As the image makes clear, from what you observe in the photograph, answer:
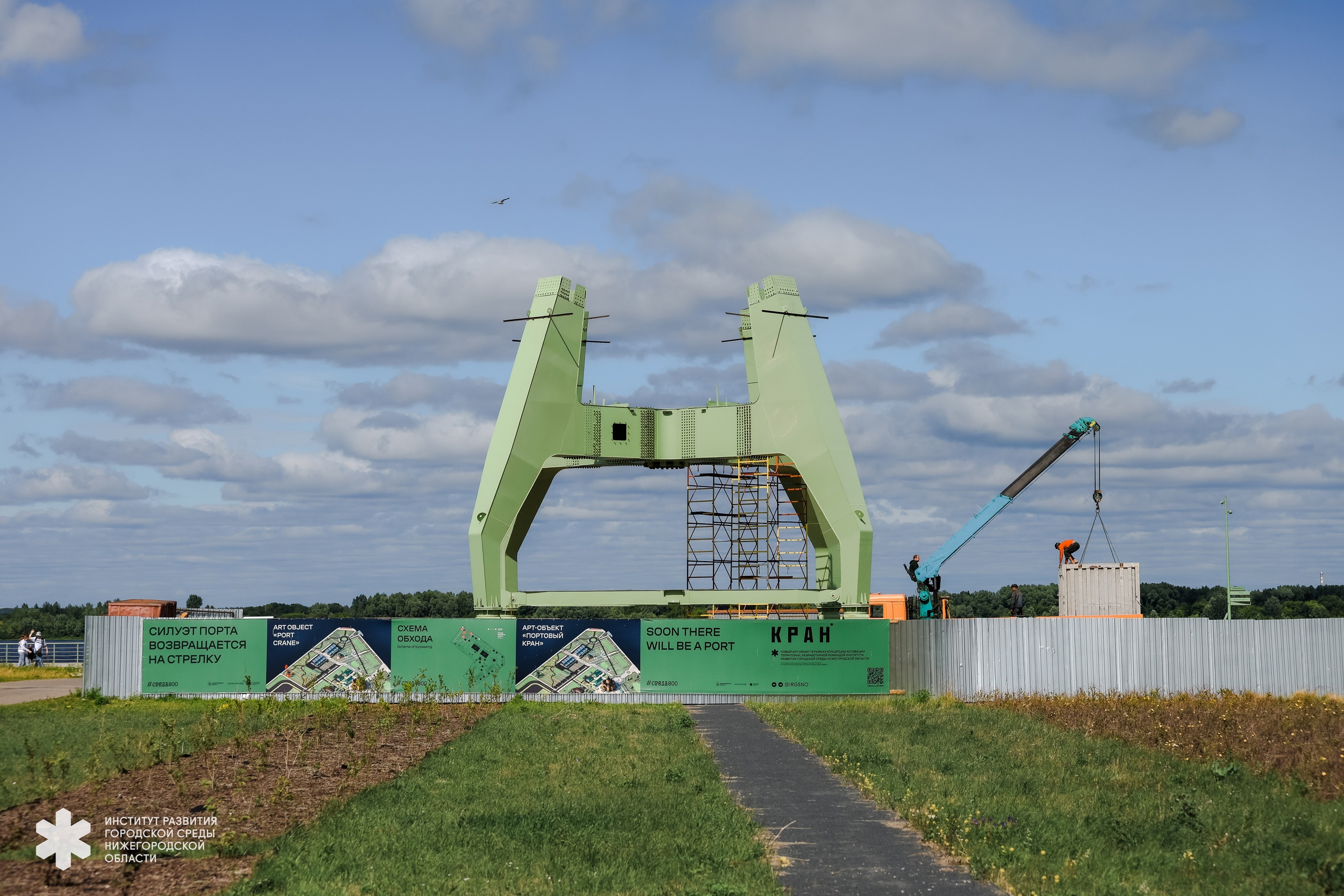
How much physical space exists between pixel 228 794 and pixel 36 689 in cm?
2636

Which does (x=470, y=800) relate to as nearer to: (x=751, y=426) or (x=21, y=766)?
(x=21, y=766)

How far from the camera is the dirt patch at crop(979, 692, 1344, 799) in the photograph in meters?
17.3

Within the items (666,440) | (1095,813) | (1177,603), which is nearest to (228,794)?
(1095,813)

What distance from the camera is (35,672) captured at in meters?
45.4

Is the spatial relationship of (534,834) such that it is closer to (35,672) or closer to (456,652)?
(456,652)

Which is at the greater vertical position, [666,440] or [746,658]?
[666,440]

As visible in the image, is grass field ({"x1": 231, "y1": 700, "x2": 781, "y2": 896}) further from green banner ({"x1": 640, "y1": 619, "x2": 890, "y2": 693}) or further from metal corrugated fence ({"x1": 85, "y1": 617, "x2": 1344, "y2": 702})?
metal corrugated fence ({"x1": 85, "y1": 617, "x2": 1344, "y2": 702})

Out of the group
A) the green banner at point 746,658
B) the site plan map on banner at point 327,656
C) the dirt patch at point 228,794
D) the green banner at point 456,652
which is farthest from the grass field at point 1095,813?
the site plan map on banner at point 327,656

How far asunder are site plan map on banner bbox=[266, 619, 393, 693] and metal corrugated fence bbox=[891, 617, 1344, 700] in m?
14.9

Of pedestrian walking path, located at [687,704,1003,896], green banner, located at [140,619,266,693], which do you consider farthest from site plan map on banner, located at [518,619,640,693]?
pedestrian walking path, located at [687,704,1003,896]

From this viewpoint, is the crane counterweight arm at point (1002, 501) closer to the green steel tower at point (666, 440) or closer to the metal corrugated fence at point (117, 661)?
the green steel tower at point (666, 440)

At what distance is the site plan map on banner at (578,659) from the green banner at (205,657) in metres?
7.07

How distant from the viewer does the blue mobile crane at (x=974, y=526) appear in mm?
46156

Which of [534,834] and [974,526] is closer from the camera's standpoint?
[534,834]
